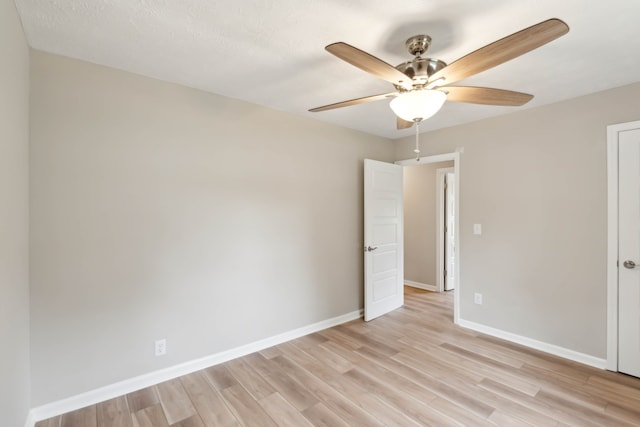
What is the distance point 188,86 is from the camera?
8.00ft

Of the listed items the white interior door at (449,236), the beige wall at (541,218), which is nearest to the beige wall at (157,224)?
the beige wall at (541,218)

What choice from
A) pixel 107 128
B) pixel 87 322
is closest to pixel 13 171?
pixel 107 128

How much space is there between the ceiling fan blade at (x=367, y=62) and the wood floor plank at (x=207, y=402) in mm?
2228

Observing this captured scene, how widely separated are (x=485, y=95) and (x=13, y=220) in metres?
2.65

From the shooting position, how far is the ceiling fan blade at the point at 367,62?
4.19ft

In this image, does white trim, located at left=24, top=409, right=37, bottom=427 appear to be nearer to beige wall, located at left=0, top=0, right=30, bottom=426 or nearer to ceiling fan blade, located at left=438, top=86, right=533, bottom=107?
beige wall, located at left=0, top=0, right=30, bottom=426

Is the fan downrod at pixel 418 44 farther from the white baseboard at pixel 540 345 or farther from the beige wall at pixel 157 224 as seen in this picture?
the white baseboard at pixel 540 345

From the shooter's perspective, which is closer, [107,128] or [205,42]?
[205,42]

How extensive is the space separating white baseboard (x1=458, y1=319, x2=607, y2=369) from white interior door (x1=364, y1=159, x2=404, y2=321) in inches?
36.2

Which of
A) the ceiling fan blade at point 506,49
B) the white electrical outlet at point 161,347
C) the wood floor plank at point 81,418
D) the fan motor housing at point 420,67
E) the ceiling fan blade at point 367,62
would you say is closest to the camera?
the ceiling fan blade at point 506,49

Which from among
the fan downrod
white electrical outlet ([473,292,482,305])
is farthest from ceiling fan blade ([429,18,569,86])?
white electrical outlet ([473,292,482,305])

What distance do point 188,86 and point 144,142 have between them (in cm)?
60

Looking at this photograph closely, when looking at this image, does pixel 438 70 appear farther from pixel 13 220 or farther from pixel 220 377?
pixel 220 377

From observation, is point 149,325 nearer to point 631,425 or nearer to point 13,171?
point 13,171
